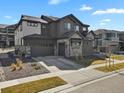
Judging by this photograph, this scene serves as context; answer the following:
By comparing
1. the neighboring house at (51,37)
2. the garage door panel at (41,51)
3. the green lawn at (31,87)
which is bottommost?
the green lawn at (31,87)

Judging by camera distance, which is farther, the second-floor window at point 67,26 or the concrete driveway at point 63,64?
the second-floor window at point 67,26

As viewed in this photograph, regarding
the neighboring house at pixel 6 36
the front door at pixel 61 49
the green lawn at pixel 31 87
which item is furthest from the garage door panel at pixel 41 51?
the neighboring house at pixel 6 36

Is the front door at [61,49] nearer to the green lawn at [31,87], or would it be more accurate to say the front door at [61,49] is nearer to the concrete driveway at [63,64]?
the concrete driveway at [63,64]

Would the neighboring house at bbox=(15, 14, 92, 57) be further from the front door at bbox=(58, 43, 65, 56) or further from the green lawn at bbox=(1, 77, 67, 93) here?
the green lawn at bbox=(1, 77, 67, 93)

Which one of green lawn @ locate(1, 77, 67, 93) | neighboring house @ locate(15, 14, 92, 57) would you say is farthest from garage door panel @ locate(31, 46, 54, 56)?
green lawn @ locate(1, 77, 67, 93)

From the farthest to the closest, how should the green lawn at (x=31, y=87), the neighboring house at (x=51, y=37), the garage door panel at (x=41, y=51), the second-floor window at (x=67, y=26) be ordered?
the second-floor window at (x=67, y=26)
the neighboring house at (x=51, y=37)
the garage door panel at (x=41, y=51)
the green lawn at (x=31, y=87)

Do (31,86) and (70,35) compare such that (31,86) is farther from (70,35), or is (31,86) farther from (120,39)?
(120,39)

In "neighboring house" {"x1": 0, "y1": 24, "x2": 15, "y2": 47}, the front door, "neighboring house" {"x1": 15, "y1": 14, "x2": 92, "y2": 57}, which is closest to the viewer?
"neighboring house" {"x1": 15, "y1": 14, "x2": 92, "y2": 57}

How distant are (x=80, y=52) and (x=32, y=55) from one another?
8839 mm

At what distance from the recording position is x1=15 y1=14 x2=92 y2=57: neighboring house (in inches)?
1006

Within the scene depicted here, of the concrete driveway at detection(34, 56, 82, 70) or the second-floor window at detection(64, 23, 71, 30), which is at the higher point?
the second-floor window at detection(64, 23, 71, 30)

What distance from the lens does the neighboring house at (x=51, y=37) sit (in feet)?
83.8

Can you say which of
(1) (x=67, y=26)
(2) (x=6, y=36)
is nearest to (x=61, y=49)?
(1) (x=67, y=26)

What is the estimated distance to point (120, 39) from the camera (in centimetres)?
5403
